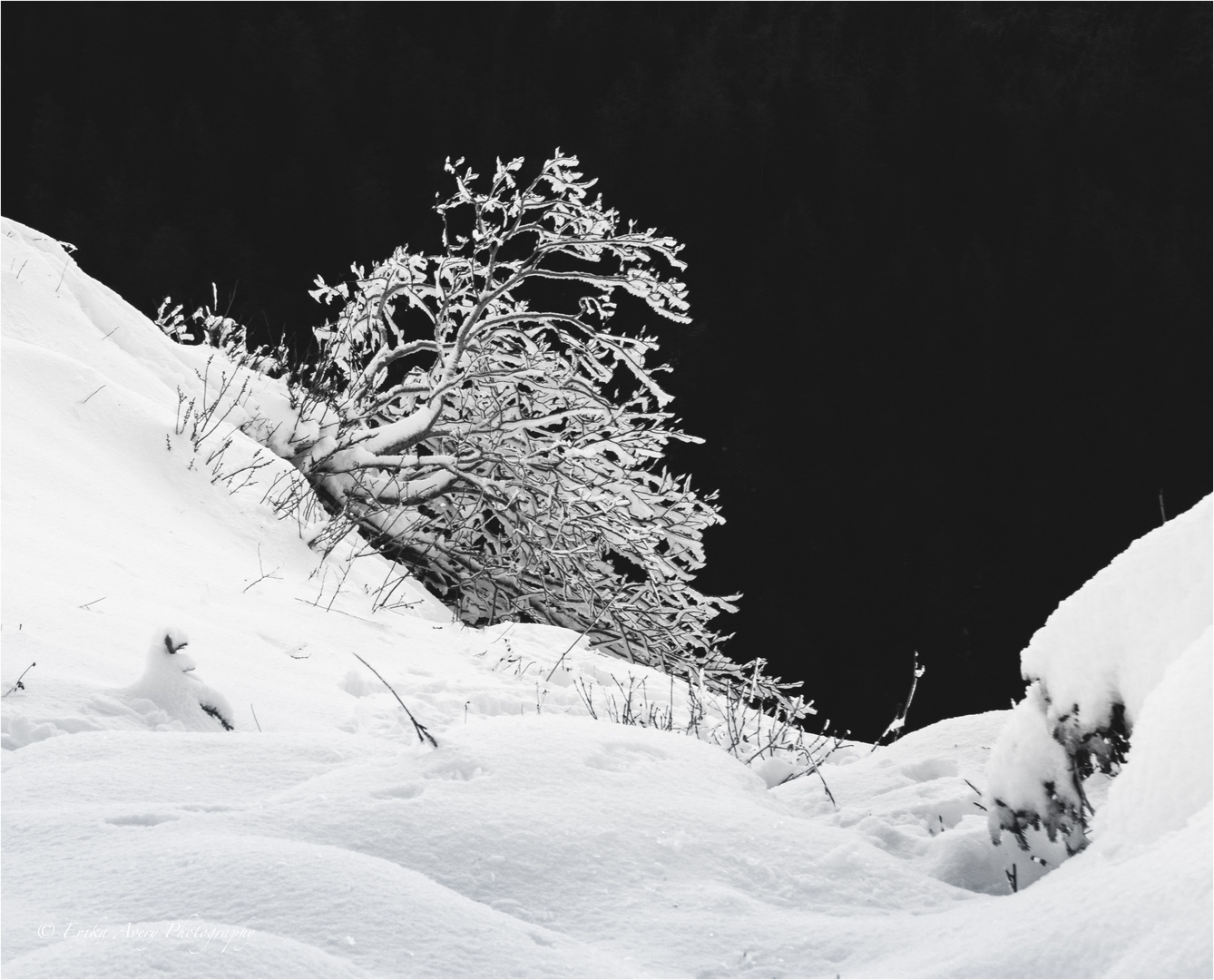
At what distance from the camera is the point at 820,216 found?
125 ft

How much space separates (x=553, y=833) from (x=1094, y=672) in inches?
48.9

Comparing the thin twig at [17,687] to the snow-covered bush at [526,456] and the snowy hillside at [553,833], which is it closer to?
the snowy hillside at [553,833]

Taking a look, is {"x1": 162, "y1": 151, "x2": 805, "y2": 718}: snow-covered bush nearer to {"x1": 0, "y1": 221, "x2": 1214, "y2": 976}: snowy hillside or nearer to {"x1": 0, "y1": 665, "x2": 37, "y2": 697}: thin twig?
{"x1": 0, "y1": 221, "x2": 1214, "y2": 976}: snowy hillside

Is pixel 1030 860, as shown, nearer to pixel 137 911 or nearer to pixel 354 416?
pixel 137 911

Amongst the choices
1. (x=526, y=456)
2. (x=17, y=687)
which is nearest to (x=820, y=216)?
(x=526, y=456)

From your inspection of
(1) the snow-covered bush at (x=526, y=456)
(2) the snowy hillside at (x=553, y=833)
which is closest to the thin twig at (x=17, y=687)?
(2) the snowy hillside at (x=553, y=833)

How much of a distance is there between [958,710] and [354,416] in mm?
19401

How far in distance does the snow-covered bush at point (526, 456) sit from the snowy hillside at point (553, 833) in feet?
15.5

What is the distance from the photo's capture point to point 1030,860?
7.83 feet

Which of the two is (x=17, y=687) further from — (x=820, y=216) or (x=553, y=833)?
(x=820, y=216)

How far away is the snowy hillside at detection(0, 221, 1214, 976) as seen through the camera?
1665 millimetres

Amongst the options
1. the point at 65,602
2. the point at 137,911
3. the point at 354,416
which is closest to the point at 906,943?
the point at 137,911

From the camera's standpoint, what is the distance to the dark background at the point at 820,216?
28.5 metres

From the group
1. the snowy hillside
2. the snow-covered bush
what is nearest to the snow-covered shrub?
the snowy hillside
